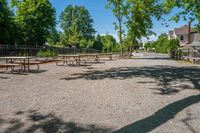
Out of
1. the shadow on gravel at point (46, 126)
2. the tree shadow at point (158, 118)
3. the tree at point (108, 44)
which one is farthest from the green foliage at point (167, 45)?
the shadow on gravel at point (46, 126)

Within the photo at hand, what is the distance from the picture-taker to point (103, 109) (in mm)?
6898

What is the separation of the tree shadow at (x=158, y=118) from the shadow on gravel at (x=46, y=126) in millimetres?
488

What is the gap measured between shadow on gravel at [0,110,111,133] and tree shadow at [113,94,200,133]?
0.49 metres

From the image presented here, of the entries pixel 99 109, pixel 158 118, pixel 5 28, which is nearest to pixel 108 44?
pixel 5 28

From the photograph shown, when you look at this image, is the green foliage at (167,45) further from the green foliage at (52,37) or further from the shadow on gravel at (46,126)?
the shadow on gravel at (46,126)

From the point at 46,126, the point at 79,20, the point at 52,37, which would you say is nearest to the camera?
the point at 46,126

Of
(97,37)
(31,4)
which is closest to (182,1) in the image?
(31,4)

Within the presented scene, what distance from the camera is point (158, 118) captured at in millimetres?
6098

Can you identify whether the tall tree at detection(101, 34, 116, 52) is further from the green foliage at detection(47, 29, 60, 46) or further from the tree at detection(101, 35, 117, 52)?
the green foliage at detection(47, 29, 60, 46)

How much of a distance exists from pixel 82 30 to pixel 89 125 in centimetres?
10336

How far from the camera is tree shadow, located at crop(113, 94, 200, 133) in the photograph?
5395mm

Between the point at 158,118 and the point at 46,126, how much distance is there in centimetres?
234

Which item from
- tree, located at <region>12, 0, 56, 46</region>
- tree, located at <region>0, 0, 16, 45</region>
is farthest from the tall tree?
tree, located at <region>0, 0, 16, 45</region>

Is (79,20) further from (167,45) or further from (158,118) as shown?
(158,118)
